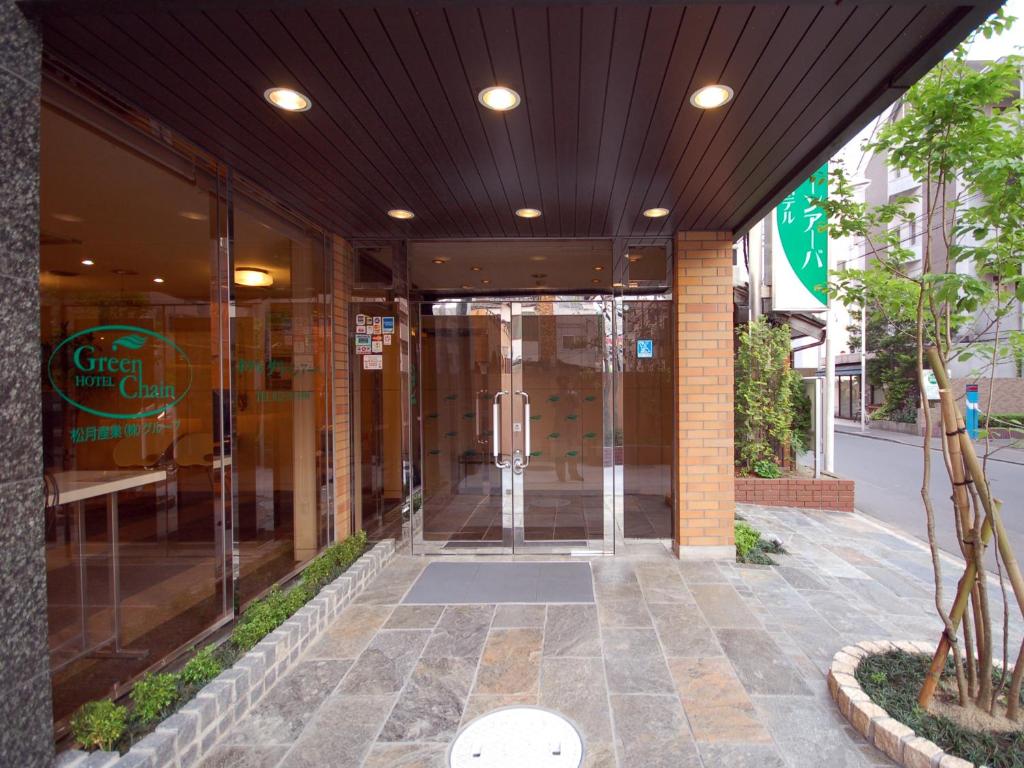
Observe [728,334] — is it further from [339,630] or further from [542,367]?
[339,630]

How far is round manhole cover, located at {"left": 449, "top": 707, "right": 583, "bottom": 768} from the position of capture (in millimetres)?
2348

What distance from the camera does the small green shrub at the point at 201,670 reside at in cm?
261

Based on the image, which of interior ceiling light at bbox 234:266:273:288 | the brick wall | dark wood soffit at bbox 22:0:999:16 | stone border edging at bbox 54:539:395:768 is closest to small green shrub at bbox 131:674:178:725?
stone border edging at bbox 54:539:395:768

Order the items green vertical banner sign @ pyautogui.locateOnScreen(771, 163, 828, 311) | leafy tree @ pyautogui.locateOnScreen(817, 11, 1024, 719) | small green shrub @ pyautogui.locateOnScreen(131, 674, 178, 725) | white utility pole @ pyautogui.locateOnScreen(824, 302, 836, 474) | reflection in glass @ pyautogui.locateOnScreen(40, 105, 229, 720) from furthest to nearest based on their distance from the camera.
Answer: green vertical banner sign @ pyautogui.locateOnScreen(771, 163, 828, 311) < white utility pole @ pyautogui.locateOnScreen(824, 302, 836, 474) < reflection in glass @ pyautogui.locateOnScreen(40, 105, 229, 720) < leafy tree @ pyautogui.locateOnScreen(817, 11, 1024, 719) < small green shrub @ pyautogui.locateOnScreen(131, 674, 178, 725)

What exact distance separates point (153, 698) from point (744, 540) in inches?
184

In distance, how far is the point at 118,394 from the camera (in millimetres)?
2881

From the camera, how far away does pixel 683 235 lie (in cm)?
508

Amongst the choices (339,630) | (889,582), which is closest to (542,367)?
(339,630)

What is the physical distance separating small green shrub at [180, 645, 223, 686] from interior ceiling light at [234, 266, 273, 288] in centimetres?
234

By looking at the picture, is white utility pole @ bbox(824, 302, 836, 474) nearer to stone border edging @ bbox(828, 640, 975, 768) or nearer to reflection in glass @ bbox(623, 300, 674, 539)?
reflection in glass @ bbox(623, 300, 674, 539)

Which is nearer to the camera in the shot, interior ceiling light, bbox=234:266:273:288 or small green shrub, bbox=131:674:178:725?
small green shrub, bbox=131:674:178:725

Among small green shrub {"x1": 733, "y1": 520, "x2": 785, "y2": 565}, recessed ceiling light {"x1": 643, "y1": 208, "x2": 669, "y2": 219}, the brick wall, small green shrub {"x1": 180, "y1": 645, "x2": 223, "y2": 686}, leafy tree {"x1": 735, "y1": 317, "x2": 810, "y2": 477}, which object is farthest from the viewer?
leafy tree {"x1": 735, "y1": 317, "x2": 810, "y2": 477}

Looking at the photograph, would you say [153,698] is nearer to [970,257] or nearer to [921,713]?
[921,713]

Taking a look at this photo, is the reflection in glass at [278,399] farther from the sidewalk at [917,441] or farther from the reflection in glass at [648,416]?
the sidewalk at [917,441]
